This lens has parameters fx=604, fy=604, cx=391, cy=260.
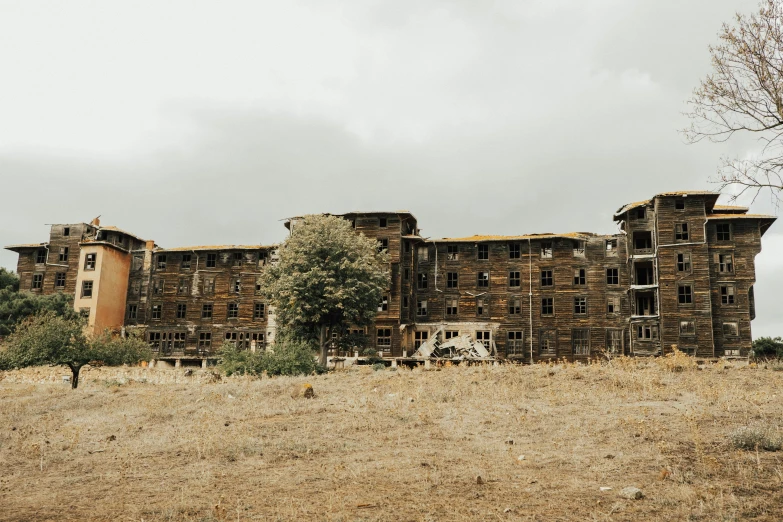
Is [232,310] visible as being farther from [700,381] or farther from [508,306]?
[700,381]

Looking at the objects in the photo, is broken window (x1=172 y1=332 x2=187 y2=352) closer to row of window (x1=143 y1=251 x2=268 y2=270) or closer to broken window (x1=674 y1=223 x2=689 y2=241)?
row of window (x1=143 y1=251 x2=268 y2=270)

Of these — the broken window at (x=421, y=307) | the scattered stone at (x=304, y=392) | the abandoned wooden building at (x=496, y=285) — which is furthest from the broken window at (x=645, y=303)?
the scattered stone at (x=304, y=392)

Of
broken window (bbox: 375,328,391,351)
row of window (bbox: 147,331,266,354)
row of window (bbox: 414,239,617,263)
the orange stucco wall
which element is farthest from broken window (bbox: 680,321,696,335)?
the orange stucco wall

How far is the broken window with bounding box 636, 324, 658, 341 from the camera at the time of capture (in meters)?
50.2

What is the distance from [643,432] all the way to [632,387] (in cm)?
718

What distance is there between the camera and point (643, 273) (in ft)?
179

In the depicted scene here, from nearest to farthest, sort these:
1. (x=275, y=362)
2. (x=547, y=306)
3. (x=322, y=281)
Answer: (x=275, y=362), (x=322, y=281), (x=547, y=306)

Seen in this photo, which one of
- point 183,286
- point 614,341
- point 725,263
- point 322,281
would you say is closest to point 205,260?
point 183,286

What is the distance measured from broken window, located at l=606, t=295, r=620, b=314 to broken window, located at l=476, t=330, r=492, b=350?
10.5 metres

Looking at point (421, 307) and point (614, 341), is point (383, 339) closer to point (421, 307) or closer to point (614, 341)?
point (421, 307)

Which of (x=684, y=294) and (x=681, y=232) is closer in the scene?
(x=684, y=294)

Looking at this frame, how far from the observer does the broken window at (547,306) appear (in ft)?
178

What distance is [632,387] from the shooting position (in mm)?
Answer: 20469

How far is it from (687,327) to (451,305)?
19803 millimetres
